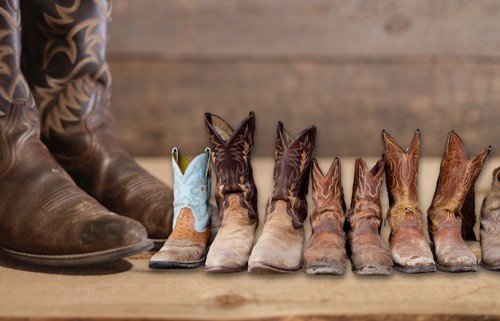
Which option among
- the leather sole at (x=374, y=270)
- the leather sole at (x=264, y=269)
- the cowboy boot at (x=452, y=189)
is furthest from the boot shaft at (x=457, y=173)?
the leather sole at (x=264, y=269)

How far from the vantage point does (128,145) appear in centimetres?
314

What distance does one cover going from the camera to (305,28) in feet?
9.91

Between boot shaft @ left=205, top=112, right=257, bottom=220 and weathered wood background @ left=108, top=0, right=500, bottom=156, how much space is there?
4.95 ft

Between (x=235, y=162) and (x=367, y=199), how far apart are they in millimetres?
276

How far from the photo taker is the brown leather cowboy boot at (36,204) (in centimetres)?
140

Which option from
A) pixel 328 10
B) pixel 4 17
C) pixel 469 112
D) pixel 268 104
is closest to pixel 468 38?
pixel 469 112

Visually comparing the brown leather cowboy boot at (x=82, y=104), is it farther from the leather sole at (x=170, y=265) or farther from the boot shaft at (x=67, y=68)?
the leather sole at (x=170, y=265)

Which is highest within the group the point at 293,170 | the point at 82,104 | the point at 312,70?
the point at 312,70

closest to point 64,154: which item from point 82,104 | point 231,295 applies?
point 82,104

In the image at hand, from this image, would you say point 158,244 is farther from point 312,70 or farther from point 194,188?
point 312,70

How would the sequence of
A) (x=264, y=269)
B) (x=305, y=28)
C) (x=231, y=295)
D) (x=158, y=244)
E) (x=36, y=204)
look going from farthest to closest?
1. (x=305, y=28)
2. (x=158, y=244)
3. (x=36, y=204)
4. (x=264, y=269)
5. (x=231, y=295)

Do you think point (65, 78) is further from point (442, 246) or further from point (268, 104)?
point (268, 104)

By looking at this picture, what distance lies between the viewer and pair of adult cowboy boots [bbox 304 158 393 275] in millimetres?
1433

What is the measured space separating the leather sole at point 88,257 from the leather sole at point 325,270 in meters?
0.30
